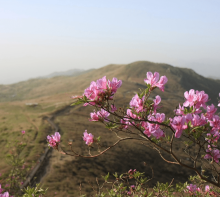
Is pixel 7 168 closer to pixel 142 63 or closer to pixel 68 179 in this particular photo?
pixel 68 179

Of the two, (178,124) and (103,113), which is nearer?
(178,124)

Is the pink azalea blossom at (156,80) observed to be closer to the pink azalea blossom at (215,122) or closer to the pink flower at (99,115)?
the pink flower at (99,115)

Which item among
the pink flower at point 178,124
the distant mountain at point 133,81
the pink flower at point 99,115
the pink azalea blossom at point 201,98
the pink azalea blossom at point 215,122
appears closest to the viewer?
the pink flower at point 178,124

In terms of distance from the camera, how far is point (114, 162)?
21.4 meters

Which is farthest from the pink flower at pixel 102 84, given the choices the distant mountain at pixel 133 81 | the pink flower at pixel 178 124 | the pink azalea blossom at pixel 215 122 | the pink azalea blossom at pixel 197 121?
the distant mountain at pixel 133 81

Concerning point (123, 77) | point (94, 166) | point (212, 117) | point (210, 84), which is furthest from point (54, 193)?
point (210, 84)

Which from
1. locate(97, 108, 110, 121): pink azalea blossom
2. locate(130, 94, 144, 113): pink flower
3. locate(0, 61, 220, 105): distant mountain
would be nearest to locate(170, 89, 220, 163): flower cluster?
locate(130, 94, 144, 113): pink flower

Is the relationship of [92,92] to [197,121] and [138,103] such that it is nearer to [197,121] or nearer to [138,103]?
[138,103]

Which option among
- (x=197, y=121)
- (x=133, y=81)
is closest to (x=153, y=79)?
(x=197, y=121)

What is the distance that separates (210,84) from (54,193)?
99926 mm

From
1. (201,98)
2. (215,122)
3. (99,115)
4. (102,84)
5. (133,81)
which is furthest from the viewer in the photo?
(133,81)

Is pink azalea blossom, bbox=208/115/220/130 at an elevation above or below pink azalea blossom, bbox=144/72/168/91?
below

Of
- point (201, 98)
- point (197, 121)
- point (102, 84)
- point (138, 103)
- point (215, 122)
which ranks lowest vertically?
point (215, 122)

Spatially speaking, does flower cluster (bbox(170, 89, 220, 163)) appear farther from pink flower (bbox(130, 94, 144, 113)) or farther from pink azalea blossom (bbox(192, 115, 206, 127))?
pink flower (bbox(130, 94, 144, 113))
